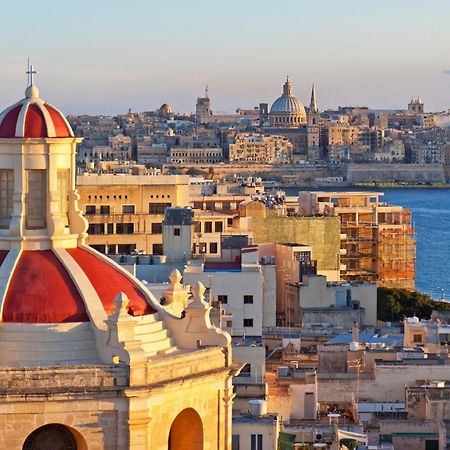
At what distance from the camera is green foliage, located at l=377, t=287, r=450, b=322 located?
36281 millimetres

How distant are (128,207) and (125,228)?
46.5 inches

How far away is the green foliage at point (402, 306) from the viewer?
36.3 meters

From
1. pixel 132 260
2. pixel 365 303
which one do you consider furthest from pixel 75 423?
pixel 365 303

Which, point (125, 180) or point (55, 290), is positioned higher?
point (55, 290)

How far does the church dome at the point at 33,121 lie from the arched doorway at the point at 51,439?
1.13 m

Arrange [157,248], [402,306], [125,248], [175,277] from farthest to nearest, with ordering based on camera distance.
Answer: [125,248]
[157,248]
[402,306]
[175,277]

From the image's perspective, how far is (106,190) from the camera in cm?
4191

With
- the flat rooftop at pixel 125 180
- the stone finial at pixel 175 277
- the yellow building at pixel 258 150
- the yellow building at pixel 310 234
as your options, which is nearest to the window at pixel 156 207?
the flat rooftop at pixel 125 180

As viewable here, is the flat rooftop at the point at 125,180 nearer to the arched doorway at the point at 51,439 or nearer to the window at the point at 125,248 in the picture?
the window at the point at 125,248

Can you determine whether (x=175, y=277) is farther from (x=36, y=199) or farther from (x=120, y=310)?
(x=120, y=310)

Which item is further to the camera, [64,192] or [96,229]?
[96,229]

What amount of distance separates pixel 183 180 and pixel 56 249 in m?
36.1

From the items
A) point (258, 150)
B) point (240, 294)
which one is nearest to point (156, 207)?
point (240, 294)

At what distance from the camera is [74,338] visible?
748 cm
